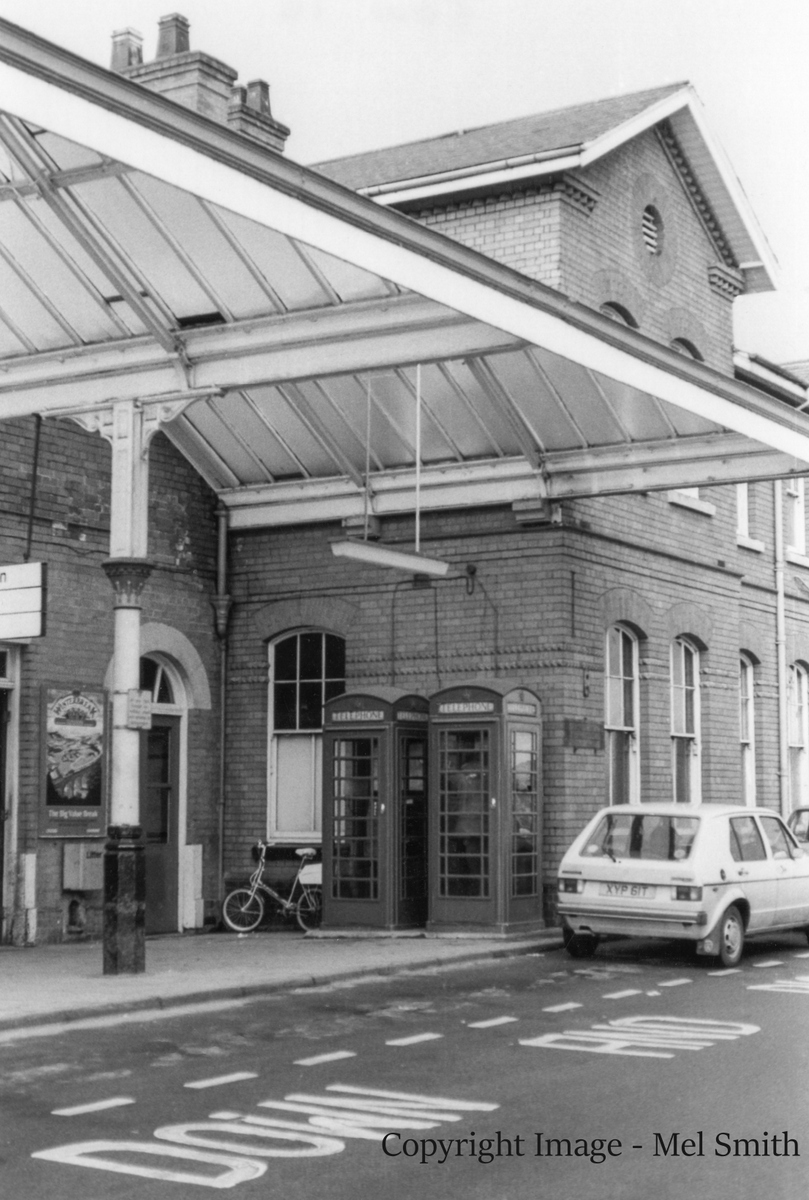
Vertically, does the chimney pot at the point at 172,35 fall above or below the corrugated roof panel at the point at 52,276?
above

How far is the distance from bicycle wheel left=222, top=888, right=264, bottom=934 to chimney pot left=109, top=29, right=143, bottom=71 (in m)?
10.8

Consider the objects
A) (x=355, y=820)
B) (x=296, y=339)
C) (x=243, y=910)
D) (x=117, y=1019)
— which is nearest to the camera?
(x=117, y=1019)

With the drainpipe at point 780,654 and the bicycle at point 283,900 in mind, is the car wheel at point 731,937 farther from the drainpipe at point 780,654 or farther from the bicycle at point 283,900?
the drainpipe at point 780,654

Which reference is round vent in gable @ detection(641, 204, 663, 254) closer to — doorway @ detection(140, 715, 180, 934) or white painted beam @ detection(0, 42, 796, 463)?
white painted beam @ detection(0, 42, 796, 463)

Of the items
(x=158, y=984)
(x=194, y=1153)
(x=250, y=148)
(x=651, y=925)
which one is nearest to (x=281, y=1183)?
(x=194, y=1153)

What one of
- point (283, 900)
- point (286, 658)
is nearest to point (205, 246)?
point (286, 658)

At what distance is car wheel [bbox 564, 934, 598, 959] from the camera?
15.5 metres

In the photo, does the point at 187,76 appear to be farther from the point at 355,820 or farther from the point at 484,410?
the point at 355,820

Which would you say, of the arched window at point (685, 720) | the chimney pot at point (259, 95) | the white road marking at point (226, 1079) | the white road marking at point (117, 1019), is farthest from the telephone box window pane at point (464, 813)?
the chimney pot at point (259, 95)

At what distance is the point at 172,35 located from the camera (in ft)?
68.4

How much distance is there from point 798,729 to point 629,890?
444 inches

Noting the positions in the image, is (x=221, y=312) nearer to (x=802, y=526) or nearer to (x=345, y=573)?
(x=345, y=573)

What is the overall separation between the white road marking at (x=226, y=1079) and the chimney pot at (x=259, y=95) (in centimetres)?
1551

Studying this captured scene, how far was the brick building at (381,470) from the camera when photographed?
44.5ft
